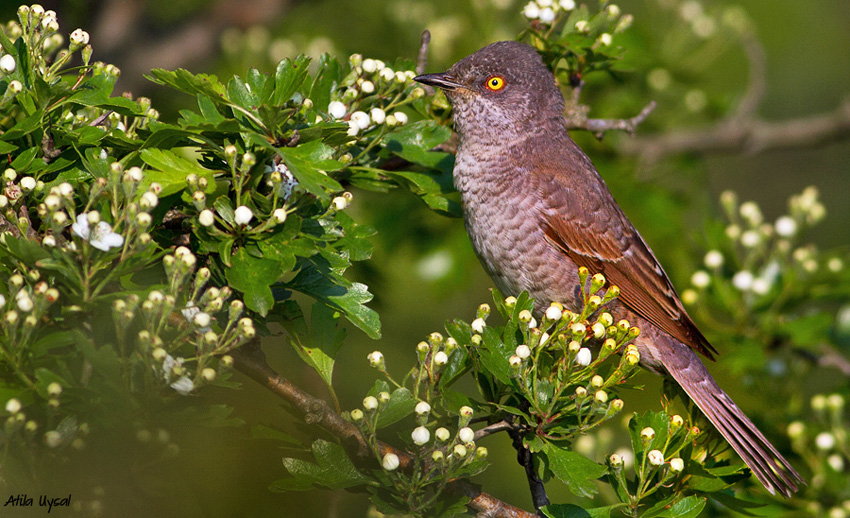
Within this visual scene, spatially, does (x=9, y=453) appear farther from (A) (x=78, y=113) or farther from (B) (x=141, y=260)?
(A) (x=78, y=113)

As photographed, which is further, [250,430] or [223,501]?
[223,501]

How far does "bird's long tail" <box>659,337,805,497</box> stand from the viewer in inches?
148

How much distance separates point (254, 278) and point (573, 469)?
122 cm

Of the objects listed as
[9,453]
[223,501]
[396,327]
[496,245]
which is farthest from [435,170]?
[396,327]

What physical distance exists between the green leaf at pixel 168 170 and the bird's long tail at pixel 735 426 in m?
2.60

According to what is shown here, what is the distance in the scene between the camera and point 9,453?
2230 millimetres

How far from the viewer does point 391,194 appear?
5.57m

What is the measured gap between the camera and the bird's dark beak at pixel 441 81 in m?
4.01

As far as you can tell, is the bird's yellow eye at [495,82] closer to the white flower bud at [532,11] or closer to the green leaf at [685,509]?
the white flower bud at [532,11]

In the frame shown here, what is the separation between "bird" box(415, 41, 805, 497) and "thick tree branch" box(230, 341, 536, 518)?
1504mm

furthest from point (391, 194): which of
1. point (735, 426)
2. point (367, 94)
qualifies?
point (735, 426)

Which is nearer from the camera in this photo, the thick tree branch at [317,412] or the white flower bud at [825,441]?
the thick tree branch at [317,412]

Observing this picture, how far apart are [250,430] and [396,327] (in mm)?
3919

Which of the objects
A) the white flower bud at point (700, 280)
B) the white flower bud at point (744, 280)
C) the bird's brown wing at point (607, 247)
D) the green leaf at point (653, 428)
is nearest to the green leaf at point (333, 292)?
the green leaf at point (653, 428)
